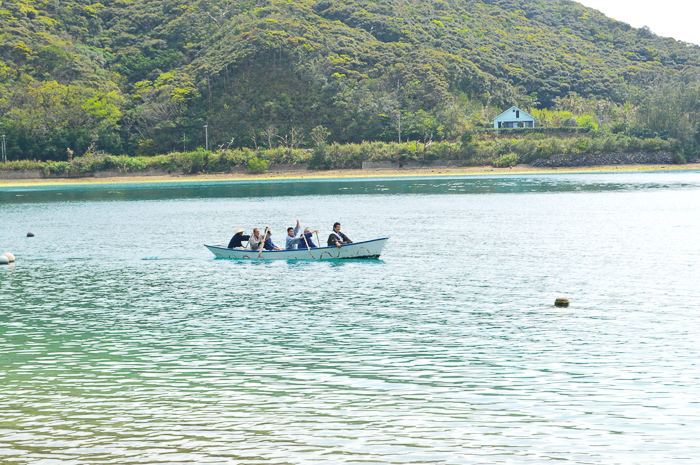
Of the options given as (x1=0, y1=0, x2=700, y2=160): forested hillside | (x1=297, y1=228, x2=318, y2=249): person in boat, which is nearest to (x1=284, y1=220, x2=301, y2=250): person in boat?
(x1=297, y1=228, x2=318, y2=249): person in boat

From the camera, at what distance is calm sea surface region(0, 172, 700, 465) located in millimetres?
10758

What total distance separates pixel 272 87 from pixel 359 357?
154 m

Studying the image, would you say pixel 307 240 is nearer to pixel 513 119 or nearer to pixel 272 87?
pixel 513 119

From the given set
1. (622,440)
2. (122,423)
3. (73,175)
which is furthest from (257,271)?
(73,175)

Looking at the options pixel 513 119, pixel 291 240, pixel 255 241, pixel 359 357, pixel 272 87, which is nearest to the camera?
pixel 359 357

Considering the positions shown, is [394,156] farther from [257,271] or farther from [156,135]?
[257,271]

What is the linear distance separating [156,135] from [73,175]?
25.4 m

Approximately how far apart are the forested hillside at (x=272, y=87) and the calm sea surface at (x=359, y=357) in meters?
121

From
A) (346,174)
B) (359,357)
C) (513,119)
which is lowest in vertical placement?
(359,357)

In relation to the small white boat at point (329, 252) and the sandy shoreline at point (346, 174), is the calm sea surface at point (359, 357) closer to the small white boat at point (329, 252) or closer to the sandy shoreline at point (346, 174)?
the small white boat at point (329, 252)

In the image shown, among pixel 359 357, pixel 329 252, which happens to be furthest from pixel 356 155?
pixel 359 357

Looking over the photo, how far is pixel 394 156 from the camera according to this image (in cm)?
13712

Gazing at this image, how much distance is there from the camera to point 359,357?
52.0 ft

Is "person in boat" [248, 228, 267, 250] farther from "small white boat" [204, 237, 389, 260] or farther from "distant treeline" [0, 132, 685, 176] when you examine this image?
"distant treeline" [0, 132, 685, 176]
